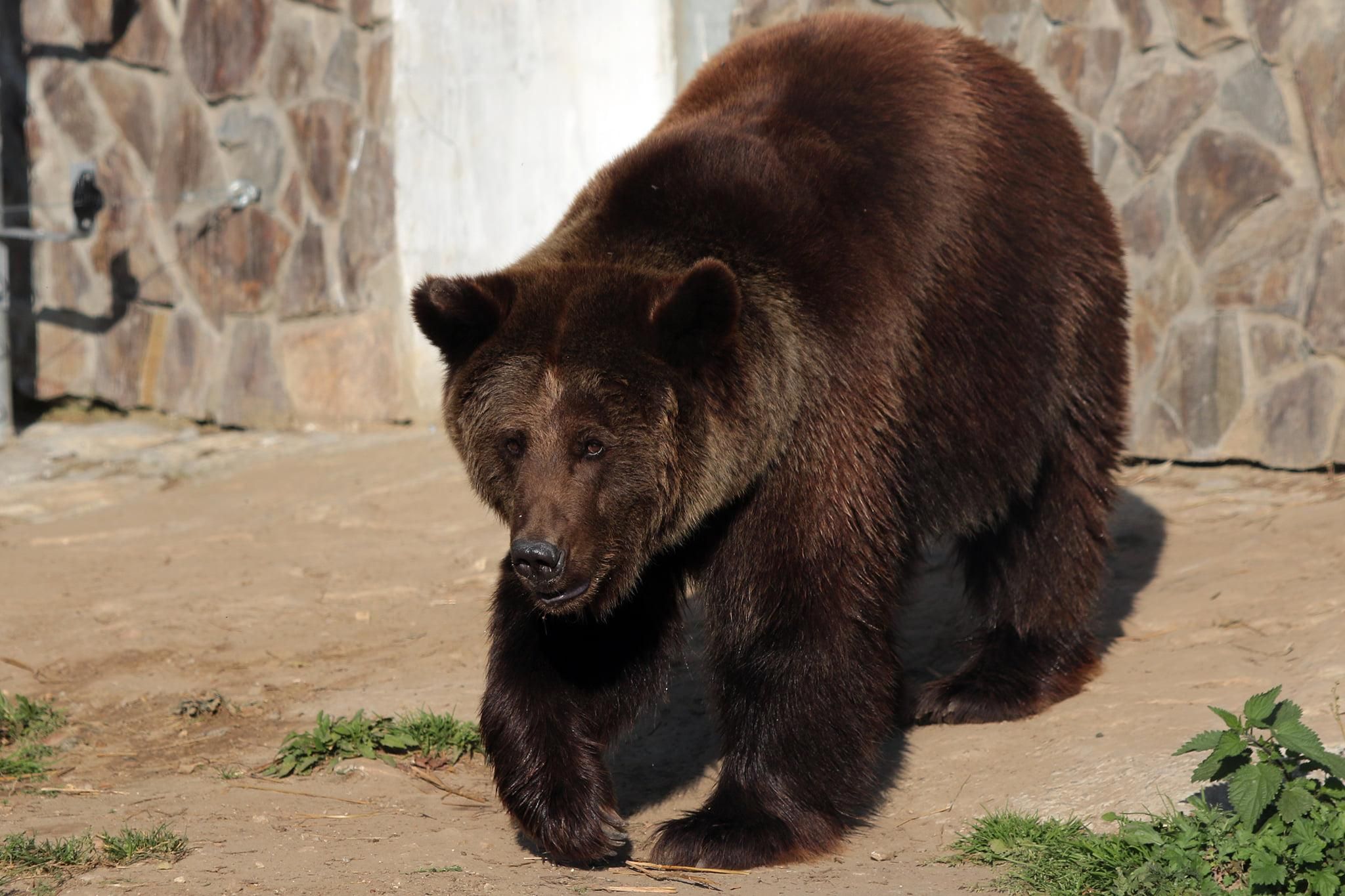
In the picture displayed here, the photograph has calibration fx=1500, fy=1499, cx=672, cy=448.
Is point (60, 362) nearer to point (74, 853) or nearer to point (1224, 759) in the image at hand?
point (74, 853)

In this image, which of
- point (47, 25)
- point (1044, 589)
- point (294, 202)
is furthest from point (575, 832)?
point (47, 25)

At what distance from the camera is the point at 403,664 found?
5340mm

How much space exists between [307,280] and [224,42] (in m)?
1.63

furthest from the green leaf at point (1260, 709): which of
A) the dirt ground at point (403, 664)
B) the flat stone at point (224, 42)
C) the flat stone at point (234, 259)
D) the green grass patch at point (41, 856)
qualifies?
the flat stone at point (224, 42)

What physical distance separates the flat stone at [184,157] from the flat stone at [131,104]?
0.11 m

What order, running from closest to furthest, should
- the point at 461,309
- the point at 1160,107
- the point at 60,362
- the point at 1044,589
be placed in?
the point at 461,309
the point at 1044,589
the point at 1160,107
the point at 60,362

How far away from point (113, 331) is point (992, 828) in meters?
7.88

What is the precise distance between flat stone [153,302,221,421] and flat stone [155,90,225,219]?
70 centimetres

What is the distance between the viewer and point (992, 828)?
369 centimetres

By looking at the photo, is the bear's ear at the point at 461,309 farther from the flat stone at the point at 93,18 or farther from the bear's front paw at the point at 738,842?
the flat stone at the point at 93,18

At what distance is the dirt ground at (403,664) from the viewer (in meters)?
3.70

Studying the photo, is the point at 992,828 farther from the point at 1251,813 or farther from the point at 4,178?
the point at 4,178

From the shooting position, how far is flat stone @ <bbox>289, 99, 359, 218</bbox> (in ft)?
28.1

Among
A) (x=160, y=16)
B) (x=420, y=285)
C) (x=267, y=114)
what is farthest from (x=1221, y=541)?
(x=160, y=16)
